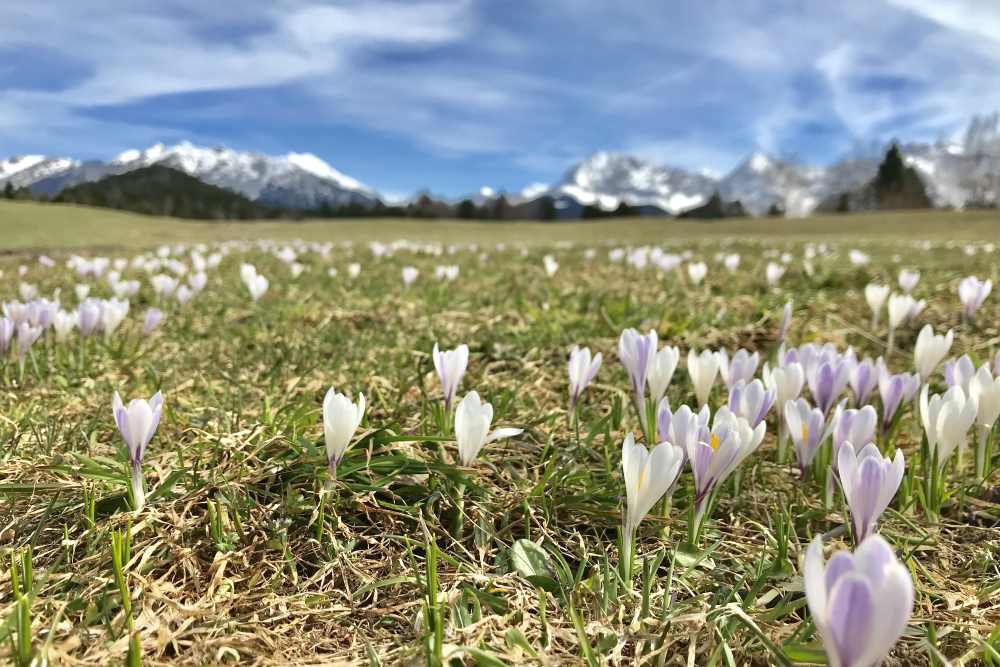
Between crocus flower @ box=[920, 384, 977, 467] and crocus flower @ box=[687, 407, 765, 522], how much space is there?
50cm

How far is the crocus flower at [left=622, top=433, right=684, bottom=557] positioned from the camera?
1.15m

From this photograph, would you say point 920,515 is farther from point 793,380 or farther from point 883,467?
point 883,467

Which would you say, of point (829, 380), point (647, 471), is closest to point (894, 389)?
point (829, 380)

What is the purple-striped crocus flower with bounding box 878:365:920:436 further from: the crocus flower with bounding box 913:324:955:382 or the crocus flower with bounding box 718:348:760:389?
the crocus flower with bounding box 718:348:760:389

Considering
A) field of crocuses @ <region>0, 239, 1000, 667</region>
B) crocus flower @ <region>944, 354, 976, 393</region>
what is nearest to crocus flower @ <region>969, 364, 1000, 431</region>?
field of crocuses @ <region>0, 239, 1000, 667</region>

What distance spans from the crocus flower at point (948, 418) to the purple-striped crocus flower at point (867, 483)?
46 centimetres

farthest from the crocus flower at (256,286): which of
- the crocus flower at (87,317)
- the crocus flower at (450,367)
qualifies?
the crocus flower at (450,367)

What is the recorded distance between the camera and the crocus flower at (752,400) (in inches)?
60.1

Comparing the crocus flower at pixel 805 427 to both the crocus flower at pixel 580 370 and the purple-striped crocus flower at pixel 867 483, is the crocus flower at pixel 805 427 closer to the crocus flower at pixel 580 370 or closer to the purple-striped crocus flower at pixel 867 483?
the purple-striped crocus flower at pixel 867 483

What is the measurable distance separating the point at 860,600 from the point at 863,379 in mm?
1332

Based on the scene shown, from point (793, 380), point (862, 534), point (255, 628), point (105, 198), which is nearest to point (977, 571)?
point (862, 534)

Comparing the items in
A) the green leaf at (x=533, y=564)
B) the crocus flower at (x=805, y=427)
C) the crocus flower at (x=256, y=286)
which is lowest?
the green leaf at (x=533, y=564)

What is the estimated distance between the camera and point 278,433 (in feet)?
5.65

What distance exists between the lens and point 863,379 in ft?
6.14
